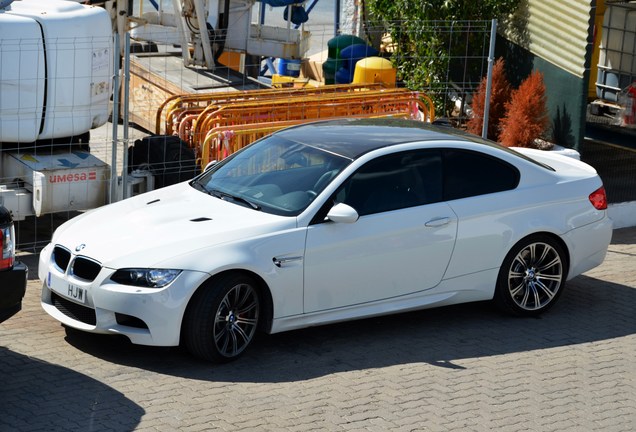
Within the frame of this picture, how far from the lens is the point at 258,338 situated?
8031mm

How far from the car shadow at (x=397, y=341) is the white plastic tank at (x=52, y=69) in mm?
3145

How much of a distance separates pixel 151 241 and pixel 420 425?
2152mm

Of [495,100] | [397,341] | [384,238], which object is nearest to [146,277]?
[384,238]

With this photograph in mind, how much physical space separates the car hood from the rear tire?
8.89ft

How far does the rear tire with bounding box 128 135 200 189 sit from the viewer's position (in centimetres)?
1097

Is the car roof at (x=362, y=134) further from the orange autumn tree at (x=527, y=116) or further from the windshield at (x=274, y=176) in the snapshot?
the orange autumn tree at (x=527, y=116)

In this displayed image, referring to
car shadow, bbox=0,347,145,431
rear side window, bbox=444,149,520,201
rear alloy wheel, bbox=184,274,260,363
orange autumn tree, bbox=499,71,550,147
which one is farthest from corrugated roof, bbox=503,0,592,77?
car shadow, bbox=0,347,145,431

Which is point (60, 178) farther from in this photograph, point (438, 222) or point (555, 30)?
point (555, 30)

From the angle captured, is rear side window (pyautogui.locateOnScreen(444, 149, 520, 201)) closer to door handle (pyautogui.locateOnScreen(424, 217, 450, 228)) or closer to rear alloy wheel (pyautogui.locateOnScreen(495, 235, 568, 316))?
door handle (pyautogui.locateOnScreen(424, 217, 450, 228))

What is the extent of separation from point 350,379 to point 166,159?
4.35 meters

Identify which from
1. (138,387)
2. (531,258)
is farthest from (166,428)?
(531,258)

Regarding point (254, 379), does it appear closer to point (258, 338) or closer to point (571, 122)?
point (258, 338)

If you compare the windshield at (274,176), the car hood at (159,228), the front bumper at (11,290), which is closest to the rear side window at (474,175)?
the windshield at (274,176)

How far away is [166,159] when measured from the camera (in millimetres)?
10992
